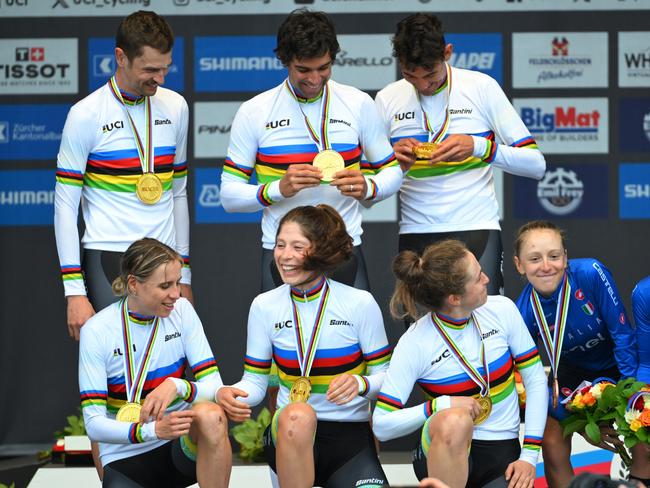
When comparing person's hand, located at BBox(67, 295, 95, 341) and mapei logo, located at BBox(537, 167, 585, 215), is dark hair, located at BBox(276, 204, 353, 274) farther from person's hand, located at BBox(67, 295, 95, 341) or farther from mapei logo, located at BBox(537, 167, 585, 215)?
mapei logo, located at BBox(537, 167, 585, 215)

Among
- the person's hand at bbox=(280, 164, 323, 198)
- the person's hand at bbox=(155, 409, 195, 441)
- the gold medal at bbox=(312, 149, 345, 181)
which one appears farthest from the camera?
the gold medal at bbox=(312, 149, 345, 181)

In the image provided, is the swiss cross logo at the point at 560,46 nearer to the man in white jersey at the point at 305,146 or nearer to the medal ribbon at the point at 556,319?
the man in white jersey at the point at 305,146

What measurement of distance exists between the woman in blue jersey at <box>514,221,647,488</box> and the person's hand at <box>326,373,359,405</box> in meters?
0.71

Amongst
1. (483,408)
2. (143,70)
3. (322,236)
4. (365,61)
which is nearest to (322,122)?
(322,236)

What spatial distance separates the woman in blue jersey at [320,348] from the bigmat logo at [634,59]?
280 cm

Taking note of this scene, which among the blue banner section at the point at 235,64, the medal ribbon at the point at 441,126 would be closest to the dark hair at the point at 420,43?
the medal ribbon at the point at 441,126

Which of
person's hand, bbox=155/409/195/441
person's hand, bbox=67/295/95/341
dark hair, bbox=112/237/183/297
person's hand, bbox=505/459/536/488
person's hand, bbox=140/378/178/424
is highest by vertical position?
dark hair, bbox=112/237/183/297

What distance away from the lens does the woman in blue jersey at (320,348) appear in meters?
3.47

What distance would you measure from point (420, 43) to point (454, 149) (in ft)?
1.24

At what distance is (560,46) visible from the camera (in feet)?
19.0

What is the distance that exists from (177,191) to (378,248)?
192 cm

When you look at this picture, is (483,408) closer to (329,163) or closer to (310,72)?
(329,163)

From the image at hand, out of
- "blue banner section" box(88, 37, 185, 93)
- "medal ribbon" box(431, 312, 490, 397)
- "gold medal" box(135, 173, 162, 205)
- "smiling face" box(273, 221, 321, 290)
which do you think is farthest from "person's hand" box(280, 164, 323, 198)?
"blue banner section" box(88, 37, 185, 93)

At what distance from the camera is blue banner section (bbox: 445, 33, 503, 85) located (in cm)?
577
